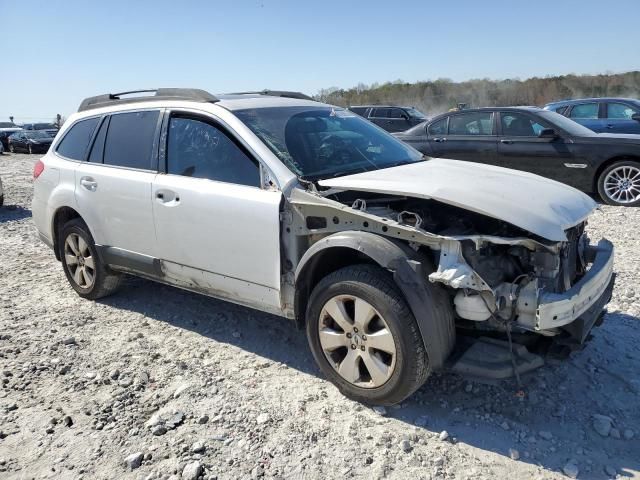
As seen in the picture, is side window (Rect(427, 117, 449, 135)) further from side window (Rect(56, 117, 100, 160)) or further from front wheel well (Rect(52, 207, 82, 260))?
front wheel well (Rect(52, 207, 82, 260))

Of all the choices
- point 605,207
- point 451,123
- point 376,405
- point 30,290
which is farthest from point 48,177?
point 605,207

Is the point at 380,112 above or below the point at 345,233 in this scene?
above

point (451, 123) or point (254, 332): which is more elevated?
point (451, 123)

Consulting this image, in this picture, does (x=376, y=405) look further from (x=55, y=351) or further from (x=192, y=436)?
(x=55, y=351)

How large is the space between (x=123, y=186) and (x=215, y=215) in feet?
3.68

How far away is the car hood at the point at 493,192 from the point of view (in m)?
2.83

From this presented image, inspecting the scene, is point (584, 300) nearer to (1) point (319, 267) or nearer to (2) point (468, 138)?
(1) point (319, 267)

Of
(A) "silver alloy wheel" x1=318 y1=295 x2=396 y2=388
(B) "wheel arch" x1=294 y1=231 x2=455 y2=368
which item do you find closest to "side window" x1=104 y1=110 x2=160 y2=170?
(B) "wheel arch" x1=294 y1=231 x2=455 y2=368

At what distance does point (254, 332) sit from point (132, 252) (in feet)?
3.93

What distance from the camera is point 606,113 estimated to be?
38.9 feet

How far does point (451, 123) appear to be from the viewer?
31.4 feet

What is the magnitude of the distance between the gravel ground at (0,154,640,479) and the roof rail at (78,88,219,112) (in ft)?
5.96

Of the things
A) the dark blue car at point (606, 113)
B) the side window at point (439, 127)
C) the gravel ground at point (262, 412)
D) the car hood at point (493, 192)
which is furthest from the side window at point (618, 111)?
the car hood at point (493, 192)

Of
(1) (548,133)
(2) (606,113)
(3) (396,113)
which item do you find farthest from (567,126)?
(3) (396,113)
